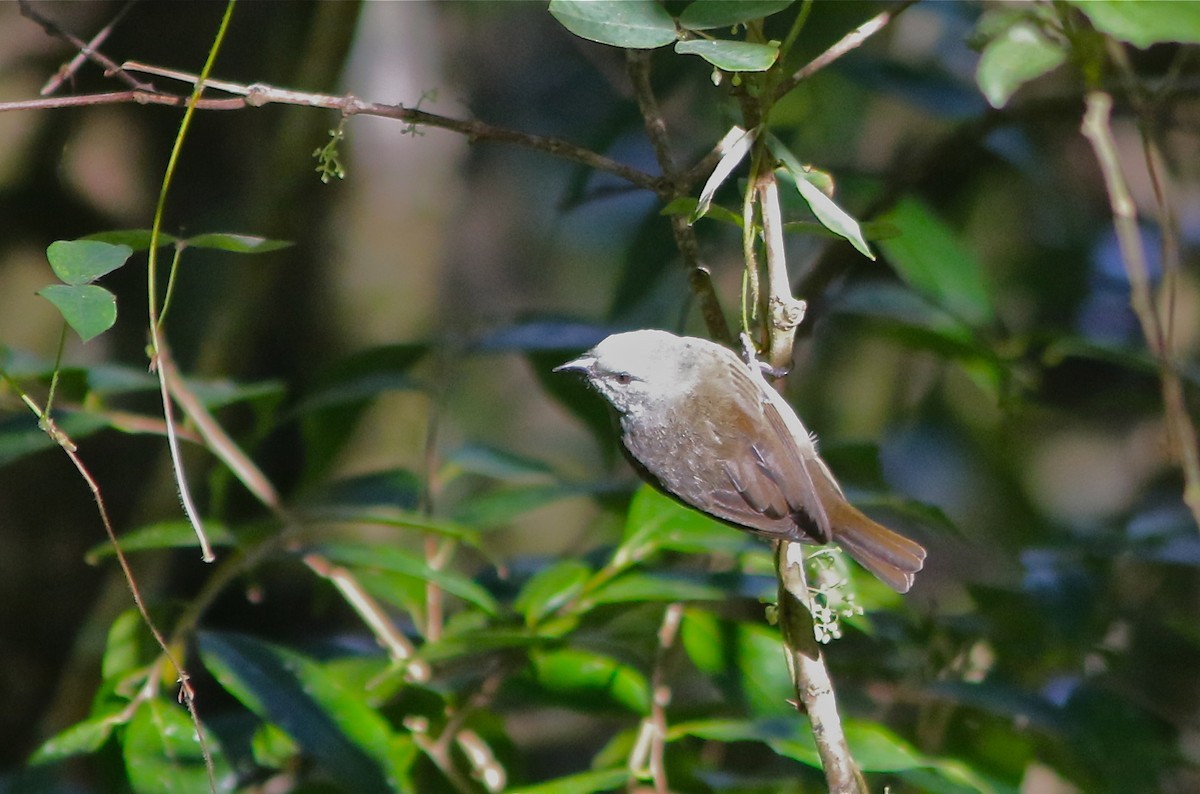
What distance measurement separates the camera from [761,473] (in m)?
1.44

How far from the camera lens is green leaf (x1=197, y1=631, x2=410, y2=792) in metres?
1.35

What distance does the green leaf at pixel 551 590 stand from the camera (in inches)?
60.9

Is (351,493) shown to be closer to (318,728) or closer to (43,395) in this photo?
(43,395)

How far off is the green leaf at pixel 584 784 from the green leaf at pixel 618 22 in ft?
2.59

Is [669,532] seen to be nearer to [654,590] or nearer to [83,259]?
[654,590]

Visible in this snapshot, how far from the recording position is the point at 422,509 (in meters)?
1.90

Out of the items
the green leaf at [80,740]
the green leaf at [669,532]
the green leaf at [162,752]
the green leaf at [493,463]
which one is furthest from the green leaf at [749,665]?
the green leaf at [80,740]

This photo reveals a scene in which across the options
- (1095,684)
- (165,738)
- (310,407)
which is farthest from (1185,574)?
(165,738)

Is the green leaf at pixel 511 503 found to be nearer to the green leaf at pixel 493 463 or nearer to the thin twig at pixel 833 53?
the green leaf at pixel 493 463

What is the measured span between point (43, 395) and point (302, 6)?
95 centimetres

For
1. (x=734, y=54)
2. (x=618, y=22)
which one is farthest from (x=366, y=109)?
(x=734, y=54)

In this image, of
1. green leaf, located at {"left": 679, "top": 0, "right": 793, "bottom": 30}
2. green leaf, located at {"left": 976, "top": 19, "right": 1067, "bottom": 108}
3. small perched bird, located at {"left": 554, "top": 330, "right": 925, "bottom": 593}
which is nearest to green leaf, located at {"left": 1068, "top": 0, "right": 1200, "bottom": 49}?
green leaf, located at {"left": 976, "top": 19, "right": 1067, "bottom": 108}

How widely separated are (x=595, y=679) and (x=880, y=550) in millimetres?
414

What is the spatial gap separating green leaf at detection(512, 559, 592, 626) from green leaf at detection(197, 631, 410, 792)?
0.24 meters
